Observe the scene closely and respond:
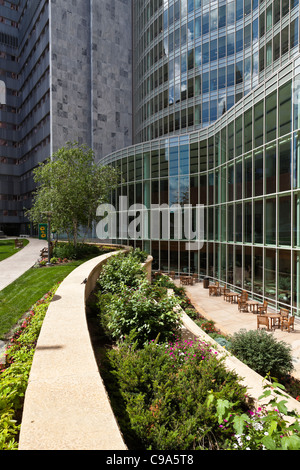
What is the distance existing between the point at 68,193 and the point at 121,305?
17633 mm

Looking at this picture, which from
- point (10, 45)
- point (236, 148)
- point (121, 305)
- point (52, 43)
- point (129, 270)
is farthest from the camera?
point (10, 45)

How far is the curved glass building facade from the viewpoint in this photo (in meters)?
16.3

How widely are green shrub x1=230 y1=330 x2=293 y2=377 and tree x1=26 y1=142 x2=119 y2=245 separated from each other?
16.8 meters

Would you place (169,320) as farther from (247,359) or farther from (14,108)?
(14,108)

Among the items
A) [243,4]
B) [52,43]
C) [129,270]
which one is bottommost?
[129,270]

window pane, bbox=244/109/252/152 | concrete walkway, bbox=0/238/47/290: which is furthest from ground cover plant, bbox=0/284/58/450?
window pane, bbox=244/109/252/152

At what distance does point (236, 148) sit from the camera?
21781mm

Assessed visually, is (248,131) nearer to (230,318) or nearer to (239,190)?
(239,190)

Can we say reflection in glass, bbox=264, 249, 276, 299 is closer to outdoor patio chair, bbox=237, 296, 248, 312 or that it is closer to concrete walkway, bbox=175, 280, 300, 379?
outdoor patio chair, bbox=237, 296, 248, 312

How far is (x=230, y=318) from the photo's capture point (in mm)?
15930

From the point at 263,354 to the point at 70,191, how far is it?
58.2 feet

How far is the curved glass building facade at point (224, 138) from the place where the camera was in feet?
53.6

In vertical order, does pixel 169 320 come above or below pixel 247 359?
above

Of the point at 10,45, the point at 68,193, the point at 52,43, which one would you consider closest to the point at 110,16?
the point at 52,43
